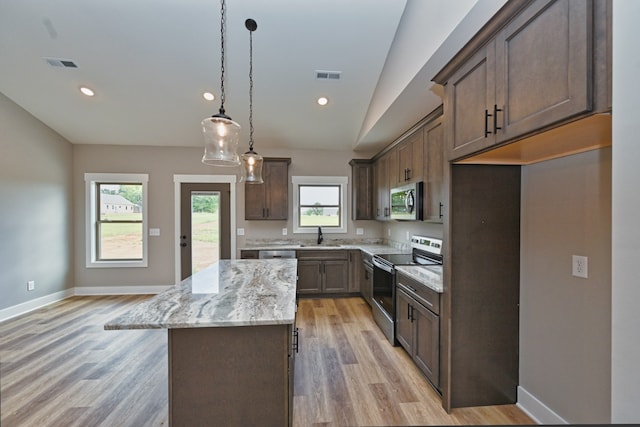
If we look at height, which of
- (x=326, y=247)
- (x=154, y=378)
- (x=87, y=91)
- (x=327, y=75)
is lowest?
(x=154, y=378)

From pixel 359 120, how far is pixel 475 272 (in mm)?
3042

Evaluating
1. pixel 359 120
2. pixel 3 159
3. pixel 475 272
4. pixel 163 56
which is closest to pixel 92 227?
pixel 3 159

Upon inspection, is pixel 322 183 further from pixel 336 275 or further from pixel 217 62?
pixel 217 62

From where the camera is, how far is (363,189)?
4957mm

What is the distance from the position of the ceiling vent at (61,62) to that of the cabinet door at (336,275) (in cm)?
420

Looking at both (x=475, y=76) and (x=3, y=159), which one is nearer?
(x=475, y=76)

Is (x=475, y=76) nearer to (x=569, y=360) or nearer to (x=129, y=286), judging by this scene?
(x=569, y=360)

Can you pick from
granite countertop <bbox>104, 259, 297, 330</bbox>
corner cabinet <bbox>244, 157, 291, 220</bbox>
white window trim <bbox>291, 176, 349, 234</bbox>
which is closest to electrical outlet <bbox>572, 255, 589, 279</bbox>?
granite countertop <bbox>104, 259, 297, 330</bbox>

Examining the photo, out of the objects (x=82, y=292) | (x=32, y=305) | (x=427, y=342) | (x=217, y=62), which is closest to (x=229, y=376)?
(x=427, y=342)

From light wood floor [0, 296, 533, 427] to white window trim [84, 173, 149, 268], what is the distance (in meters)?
1.24

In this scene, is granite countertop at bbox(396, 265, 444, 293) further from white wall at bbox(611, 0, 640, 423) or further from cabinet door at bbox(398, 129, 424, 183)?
white wall at bbox(611, 0, 640, 423)

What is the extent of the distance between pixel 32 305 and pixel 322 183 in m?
4.73

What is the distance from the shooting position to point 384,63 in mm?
3297

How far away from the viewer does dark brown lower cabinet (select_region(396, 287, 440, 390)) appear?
2.11 m
